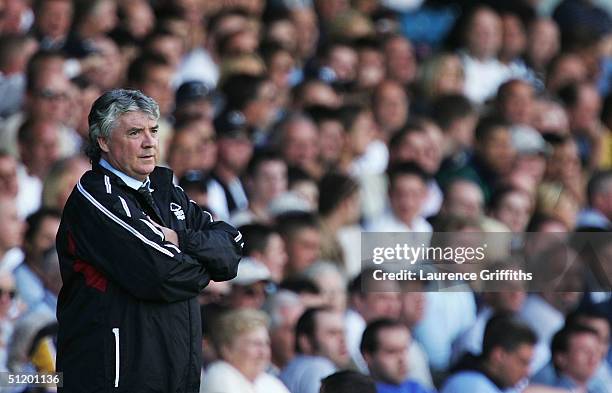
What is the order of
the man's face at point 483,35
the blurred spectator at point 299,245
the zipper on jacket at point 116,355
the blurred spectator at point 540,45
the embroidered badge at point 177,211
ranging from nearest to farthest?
the zipper on jacket at point 116,355 < the embroidered badge at point 177,211 < the blurred spectator at point 299,245 < the man's face at point 483,35 < the blurred spectator at point 540,45

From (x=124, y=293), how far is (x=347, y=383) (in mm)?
1854

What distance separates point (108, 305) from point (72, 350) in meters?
0.14

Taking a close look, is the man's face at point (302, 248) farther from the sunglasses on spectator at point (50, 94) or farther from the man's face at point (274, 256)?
the sunglasses on spectator at point (50, 94)

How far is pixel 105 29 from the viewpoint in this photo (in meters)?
6.38

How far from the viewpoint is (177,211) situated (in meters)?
2.96

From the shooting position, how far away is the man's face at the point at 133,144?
9.20 ft

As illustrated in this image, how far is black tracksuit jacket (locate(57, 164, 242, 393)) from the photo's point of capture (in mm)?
2744

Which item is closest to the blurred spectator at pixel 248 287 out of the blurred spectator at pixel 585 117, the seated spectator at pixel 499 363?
the seated spectator at pixel 499 363

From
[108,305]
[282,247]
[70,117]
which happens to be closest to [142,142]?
[108,305]

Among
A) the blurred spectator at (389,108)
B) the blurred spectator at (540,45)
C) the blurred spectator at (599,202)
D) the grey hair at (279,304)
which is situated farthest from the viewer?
the blurred spectator at (540,45)

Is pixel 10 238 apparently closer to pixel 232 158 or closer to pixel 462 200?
pixel 232 158

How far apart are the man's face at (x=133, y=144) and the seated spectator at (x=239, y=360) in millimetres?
2086

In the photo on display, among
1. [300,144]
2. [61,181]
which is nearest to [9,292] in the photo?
[61,181]

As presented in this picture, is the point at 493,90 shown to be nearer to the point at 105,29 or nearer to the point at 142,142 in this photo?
the point at 105,29
